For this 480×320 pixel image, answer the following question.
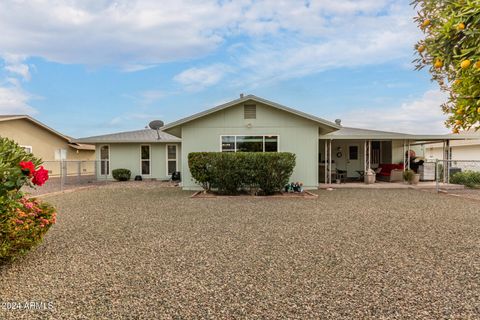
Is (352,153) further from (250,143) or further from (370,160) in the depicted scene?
(250,143)

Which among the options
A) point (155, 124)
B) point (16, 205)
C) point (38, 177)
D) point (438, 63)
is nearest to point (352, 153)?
point (155, 124)

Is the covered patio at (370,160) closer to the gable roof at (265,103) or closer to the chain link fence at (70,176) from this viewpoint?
the gable roof at (265,103)

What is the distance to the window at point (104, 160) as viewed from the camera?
57.5 ft

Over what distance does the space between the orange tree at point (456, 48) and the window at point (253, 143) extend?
10024 millimetres

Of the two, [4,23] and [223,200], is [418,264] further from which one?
[4,23]

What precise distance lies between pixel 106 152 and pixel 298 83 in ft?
40.3

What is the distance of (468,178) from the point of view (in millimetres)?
14242

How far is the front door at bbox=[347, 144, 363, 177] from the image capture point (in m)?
17.5

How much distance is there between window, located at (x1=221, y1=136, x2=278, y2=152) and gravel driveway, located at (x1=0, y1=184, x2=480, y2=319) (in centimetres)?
515

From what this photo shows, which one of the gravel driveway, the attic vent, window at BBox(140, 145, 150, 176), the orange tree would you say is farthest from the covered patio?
the orange tree

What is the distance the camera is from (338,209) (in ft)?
26.8

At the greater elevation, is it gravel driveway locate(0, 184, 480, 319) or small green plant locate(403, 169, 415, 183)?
small green plant locate(403, 169, 415, 183)

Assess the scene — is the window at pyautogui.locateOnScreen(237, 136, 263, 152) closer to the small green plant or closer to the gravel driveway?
the gravel driveway

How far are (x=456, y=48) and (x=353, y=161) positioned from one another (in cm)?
1673
